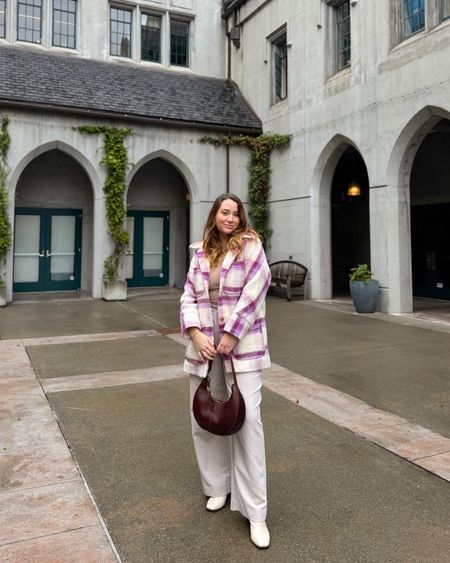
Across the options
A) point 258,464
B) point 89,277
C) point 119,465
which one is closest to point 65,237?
point 89,277

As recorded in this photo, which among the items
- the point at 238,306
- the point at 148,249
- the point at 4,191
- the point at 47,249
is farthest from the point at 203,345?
the point at 148,249

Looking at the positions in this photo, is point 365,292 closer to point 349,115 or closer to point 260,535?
point 349,115

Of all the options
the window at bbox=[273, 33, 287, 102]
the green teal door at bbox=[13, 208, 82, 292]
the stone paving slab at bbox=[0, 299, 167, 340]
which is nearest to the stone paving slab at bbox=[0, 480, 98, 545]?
the stone paving slab at bbox=[0, 299, 167, 340]

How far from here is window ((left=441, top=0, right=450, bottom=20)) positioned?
9.38 m

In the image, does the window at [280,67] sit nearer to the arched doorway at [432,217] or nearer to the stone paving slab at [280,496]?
the arched doorway at [432,217]

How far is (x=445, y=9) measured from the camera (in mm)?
9430

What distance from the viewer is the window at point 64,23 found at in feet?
50.2

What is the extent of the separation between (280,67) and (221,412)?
47.9 feet

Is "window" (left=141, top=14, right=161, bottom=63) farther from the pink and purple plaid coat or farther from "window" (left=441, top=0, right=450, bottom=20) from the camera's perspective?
the pink and purple plaid coat

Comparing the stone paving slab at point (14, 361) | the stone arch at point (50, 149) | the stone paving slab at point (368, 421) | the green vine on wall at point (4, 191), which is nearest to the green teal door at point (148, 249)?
the stone arch at point (50, 149)

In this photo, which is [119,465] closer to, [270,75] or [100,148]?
[100,148]

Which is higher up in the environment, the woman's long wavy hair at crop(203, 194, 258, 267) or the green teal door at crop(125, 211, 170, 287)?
the green teal door at crop(125, 211, 170, 287)

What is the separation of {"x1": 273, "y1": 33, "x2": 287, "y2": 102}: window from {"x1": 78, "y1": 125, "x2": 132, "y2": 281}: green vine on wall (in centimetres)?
496

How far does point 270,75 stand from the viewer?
49.5 ft
